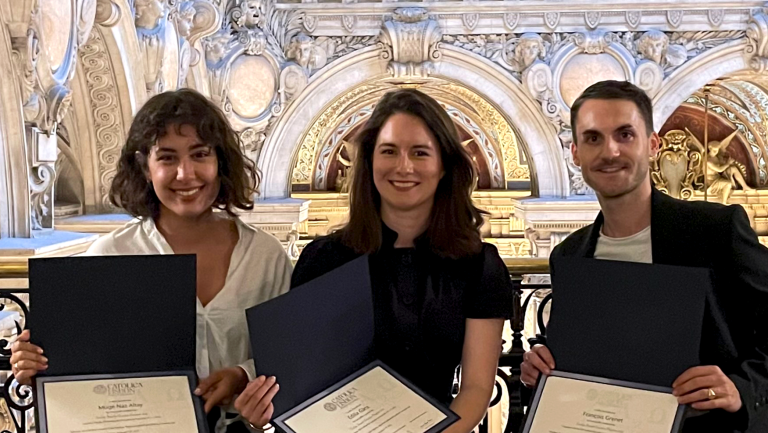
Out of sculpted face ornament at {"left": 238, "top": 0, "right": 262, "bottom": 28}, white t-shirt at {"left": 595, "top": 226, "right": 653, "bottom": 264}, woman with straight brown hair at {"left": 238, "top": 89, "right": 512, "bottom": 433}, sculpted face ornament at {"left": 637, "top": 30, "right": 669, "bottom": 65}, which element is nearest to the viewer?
woman with straight brown hair at {"left": 238, "top": 89, "right": 512, "bottom": 433}

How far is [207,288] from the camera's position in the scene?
85.4 inches

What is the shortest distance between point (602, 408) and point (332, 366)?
1.90ft

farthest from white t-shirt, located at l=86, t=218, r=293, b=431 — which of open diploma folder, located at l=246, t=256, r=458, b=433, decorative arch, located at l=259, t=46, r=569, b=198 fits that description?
decorative arch, located at l=259, t=46, r=569, b=198

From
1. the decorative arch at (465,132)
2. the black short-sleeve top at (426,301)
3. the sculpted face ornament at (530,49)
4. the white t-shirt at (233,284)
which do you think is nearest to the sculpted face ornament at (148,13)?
the white t-shirt at (233,284)

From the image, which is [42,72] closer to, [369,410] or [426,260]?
[426,260]

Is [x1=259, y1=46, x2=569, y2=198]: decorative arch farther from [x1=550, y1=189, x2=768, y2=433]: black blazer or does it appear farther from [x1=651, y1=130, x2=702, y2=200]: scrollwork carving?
[x1=550, y1=189, x2=768, y2=433]: black blazer

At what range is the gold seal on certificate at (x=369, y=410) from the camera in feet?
6.00

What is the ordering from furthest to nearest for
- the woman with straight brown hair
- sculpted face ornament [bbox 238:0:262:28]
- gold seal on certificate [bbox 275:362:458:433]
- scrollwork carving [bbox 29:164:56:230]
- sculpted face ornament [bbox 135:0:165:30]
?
sculpted face ornament [bbox 238:0:262:28], sculpted face ornament [bbox 135:0:165:30], scrollwork carving [bbox 29:164:56:230], the woman with straight brown hair, gold seal on certificate [bbox 275:362:458:433]

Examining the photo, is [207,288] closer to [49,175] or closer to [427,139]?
[427,139]

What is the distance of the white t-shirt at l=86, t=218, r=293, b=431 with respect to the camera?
2.12 m

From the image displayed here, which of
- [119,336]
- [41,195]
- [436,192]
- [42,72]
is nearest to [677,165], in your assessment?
[41,195]

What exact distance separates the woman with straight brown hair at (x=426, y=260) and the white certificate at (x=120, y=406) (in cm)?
42

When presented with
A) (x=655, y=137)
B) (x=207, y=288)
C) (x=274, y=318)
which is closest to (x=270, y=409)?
(x=274, y=318)

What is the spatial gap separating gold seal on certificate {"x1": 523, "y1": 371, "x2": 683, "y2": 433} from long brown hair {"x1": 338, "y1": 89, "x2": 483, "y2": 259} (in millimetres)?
408
